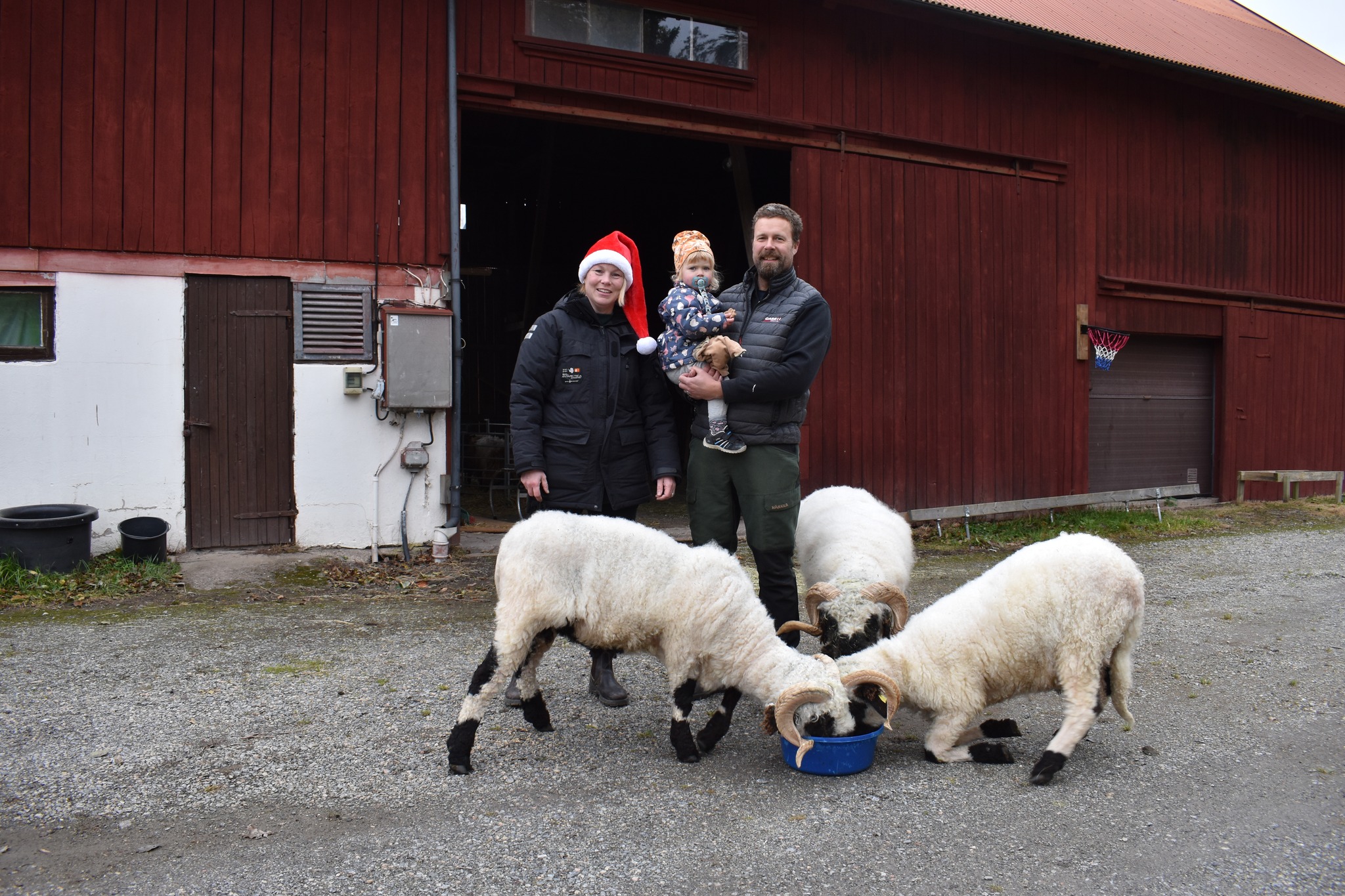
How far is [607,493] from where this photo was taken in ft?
15.5

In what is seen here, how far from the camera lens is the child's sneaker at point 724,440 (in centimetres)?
473

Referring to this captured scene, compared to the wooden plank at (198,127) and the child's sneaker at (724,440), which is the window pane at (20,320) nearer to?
the wooden plank at (198,127)

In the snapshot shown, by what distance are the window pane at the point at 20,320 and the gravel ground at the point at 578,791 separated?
339 centimetres

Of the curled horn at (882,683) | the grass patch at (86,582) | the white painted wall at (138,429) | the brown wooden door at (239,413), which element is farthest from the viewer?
the brown wooden door at (239,413)

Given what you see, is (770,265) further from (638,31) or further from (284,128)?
(638,31)

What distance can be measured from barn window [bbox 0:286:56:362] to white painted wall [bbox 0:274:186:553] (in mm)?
69

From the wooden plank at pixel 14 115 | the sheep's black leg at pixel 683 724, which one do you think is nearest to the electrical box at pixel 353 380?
the wooden plank at pixel 14 115

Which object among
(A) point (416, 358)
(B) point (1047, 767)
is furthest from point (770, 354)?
(A) point (416, 358)

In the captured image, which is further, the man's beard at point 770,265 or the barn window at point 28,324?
the barn window at point 28,324

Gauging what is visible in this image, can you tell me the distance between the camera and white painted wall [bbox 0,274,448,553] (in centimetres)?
788

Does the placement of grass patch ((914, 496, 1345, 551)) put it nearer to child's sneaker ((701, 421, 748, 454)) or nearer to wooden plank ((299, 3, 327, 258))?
child's sneaker ((701, 421, 748, 454))

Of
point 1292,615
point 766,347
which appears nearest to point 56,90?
point 766,347

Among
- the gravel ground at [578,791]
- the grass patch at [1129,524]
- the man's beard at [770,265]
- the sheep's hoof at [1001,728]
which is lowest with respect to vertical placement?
the gravel ground at [578,791]

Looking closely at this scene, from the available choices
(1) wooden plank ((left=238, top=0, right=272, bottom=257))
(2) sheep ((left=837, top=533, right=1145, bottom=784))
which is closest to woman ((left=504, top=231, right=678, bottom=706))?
(2) sheep ((left=837, top=533, right=1145, bottom=784))
